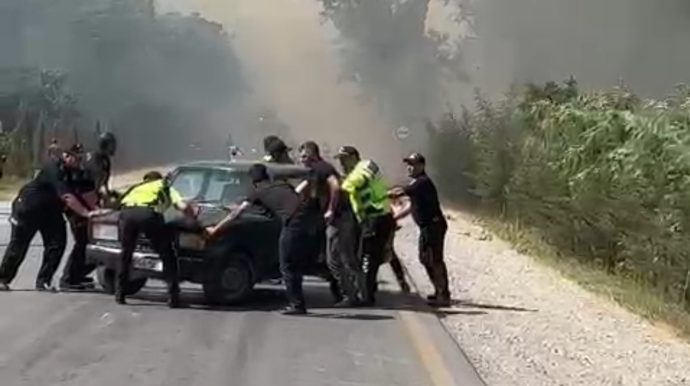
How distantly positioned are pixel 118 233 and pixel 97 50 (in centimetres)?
4282

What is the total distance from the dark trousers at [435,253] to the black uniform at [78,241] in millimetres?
3792

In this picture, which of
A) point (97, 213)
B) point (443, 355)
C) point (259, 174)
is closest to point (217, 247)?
point (259, 174)

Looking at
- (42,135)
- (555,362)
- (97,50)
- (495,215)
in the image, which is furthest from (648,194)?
(97,50)

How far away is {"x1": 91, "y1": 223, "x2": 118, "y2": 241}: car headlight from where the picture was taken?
628 inches

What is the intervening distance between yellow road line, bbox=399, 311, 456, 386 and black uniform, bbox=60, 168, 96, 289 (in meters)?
3.87

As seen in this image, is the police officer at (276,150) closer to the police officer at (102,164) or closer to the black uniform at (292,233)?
the police officer at (102,164)

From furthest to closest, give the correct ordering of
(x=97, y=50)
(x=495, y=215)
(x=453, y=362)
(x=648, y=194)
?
1. (x=97, y=50)
2. (x=495, y=215)
3. (x=648, y=194)
4. (x=453, y=362)

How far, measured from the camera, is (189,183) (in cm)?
1659

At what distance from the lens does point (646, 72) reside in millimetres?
42719

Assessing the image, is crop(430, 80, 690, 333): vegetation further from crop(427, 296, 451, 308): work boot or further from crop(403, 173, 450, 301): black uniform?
crop(403, 173, 450, 301): black uniform

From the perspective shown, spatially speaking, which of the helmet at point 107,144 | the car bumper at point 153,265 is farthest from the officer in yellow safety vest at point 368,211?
the helmet at point 107,144

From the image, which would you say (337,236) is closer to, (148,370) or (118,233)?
(118,233)

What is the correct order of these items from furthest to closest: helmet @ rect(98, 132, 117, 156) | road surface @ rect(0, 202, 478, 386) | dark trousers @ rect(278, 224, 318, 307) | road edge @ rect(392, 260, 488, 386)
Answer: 1. helmet @ rect(98, 132, 117, 156)
2. dark trousers @ rect(278, 224, 318, 307)
3. road edge @ rect(392, 260, 488, 386)
4. road surface @ rect(0, 202, 478, 386)

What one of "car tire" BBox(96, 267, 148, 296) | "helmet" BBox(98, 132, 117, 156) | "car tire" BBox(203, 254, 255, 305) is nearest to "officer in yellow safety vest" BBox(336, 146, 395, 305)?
"car tire" BBox(203, 254, 255, 305)
